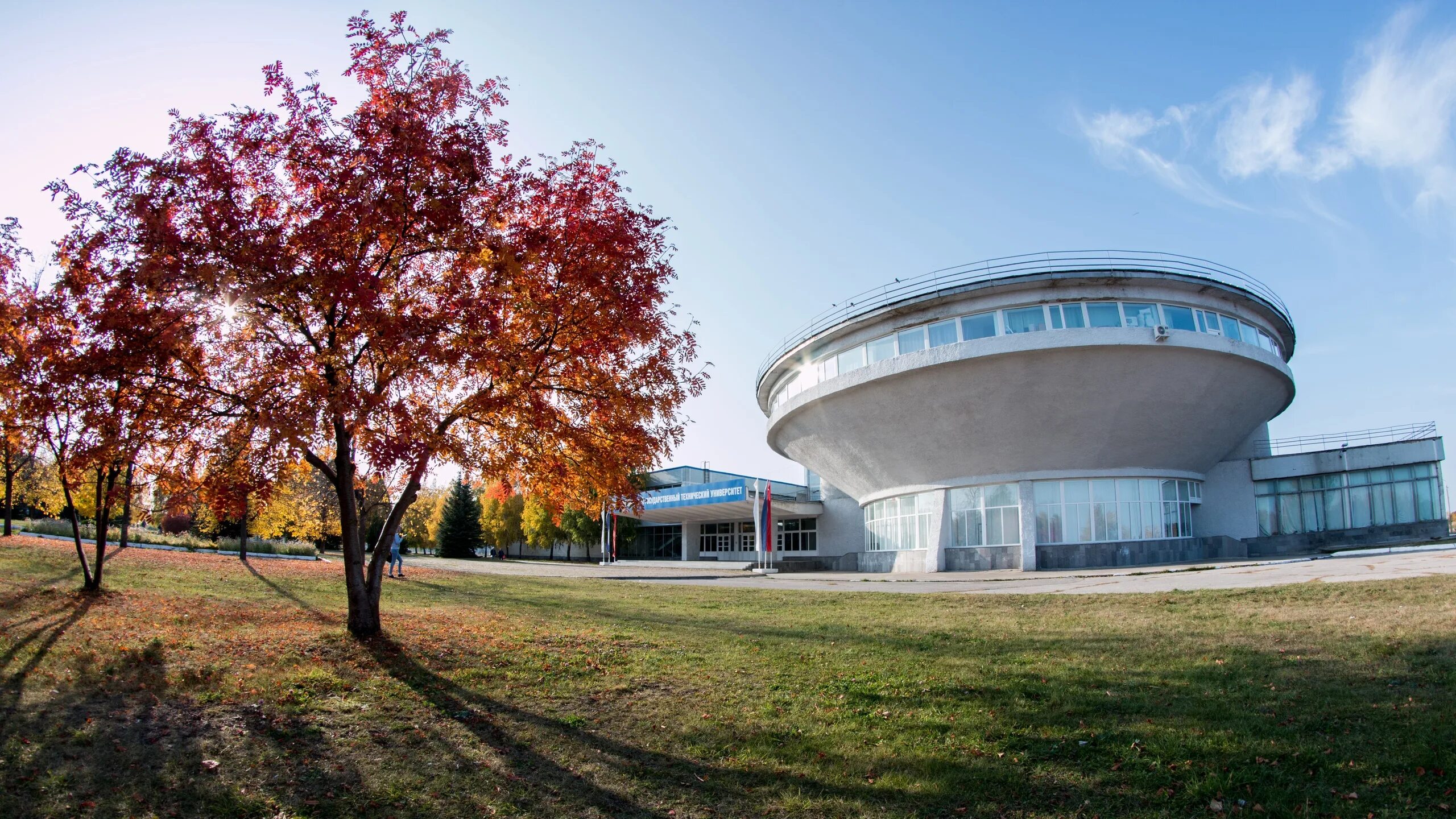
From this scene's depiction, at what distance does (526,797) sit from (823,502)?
144 ft

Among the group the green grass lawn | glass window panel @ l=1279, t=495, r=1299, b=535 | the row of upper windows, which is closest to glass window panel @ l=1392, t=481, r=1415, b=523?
glass window panel @ l=1279, t=495, r=1299, b=535

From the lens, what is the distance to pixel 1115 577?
2205 cm

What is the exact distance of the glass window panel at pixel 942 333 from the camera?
29.9 meters

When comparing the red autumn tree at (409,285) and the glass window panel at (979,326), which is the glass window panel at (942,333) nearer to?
the glass window panel at (979,326)

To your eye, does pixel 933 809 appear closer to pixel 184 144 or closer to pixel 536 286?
pixel 536 286

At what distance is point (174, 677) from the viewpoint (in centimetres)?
810

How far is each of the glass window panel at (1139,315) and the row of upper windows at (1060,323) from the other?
2 centimetres

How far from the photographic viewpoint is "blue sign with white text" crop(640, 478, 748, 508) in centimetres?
4581

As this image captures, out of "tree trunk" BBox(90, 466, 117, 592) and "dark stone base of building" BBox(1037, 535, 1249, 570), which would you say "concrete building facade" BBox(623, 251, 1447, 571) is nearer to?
"dark stone base of building" BBox(1037, 535, 1249, 570)

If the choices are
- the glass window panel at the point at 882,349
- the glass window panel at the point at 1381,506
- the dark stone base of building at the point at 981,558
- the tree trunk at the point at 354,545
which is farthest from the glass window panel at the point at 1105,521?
the tree trunk at the point at 354,545

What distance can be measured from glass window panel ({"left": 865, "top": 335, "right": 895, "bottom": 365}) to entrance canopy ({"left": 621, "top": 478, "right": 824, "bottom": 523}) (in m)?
11.7

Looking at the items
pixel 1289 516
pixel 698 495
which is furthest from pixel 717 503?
pixel 1289 516

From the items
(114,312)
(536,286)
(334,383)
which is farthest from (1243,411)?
(114,312)

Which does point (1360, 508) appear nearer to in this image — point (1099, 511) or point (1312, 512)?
point (1312, 512)
